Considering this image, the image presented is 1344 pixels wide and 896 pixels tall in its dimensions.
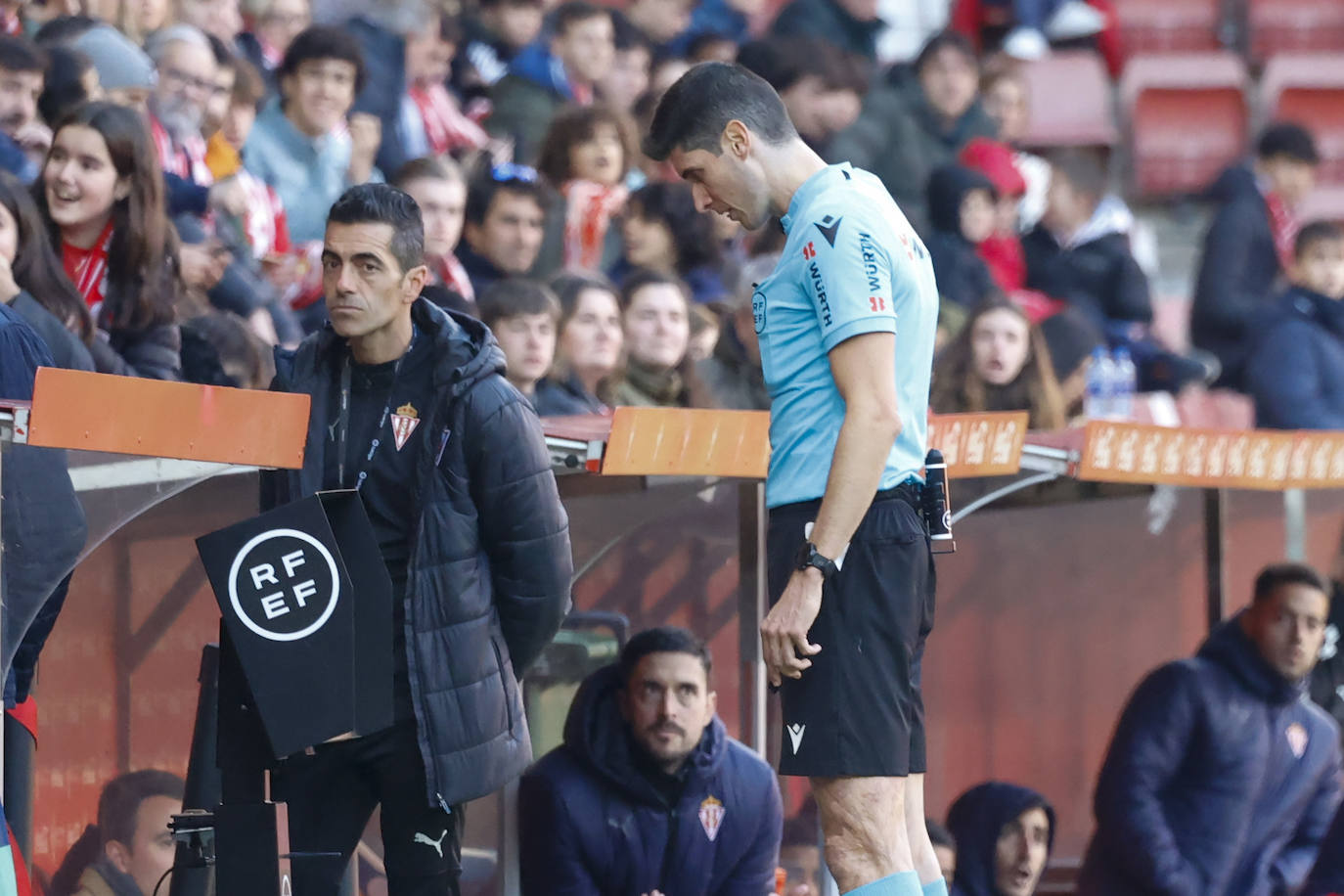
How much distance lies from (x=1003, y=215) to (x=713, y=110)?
7.26 m

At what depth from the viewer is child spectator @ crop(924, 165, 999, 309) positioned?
1034 cm

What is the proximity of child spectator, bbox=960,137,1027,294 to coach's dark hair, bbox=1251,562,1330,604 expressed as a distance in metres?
3.39

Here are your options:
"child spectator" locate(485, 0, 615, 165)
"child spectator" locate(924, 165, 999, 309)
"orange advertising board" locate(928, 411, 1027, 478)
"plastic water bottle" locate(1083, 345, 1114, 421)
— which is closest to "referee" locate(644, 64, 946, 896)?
"orange advertising board" locate(928, 411, 1027, 478)

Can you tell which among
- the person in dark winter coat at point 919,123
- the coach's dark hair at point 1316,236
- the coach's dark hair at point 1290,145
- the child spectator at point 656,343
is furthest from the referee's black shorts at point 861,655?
the coach's dark hair at point 1290,145

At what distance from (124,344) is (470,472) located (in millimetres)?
1974

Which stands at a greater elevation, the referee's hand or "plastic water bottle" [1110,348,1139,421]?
"plastic water bottle" [1110,348,1139,421]

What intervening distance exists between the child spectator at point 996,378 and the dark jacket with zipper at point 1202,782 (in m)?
1.16

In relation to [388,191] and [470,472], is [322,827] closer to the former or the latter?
[470,472]

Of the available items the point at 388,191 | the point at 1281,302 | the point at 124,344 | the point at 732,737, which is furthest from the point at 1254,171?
the point at 388,191

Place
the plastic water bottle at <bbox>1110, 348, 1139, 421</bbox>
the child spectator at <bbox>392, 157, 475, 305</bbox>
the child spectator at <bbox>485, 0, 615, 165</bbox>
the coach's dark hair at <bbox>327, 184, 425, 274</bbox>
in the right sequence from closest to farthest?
the coach's dark hair at <bbox>327, 184, 425, 274</bbox> < the child spectator at <bbox>392, 157, 475, 305</bbox> < the plastic water bottle at <bbox>1110, 348, 1139, 421</bbox> < the child spectator at <bbox>485, 0, 615, 165</bbox>

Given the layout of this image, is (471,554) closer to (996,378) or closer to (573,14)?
(996,378)

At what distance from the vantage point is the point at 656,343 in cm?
781

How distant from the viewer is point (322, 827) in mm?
4422

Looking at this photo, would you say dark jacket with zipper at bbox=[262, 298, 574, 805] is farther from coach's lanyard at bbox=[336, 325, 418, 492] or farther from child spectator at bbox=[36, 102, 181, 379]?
child spectator at bbox=[36, 102, 181, 379]
